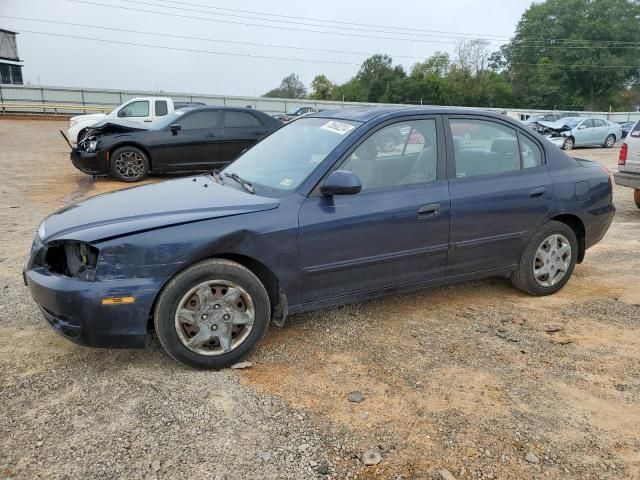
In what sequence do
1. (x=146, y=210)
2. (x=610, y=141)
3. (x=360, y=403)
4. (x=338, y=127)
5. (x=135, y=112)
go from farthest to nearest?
(x=610, y=141) → (x=135, y=112) → (x=338, y=127) → (x=146, y=210) → (x=360, y=403)

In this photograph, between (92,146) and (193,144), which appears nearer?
(92,146)

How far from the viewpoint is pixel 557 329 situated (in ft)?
12.7

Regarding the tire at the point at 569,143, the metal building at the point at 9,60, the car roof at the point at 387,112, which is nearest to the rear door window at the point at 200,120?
the car roof at the point at 387,112

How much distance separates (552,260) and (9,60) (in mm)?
55103

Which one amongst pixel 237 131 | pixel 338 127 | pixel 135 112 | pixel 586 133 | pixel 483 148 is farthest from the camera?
pixel 586 133

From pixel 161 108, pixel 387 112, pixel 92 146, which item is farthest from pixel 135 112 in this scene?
pixel 387 112

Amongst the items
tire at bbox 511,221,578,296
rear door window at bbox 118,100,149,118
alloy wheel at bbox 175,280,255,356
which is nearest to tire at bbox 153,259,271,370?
alloy wheel at bbox 175,280,255,356

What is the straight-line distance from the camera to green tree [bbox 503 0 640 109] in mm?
71250

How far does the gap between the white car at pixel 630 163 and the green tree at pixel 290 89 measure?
3545 inches

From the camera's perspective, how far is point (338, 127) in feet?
12.6

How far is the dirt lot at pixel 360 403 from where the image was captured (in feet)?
7.93

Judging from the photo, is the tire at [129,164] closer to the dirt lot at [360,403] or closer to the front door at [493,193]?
the dirt lot at [360,403]

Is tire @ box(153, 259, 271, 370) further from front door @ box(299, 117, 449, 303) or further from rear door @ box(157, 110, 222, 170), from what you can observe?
rear door @ box(157, 110, 222, 170)

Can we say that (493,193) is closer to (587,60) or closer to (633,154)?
(633,154)
